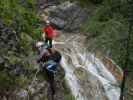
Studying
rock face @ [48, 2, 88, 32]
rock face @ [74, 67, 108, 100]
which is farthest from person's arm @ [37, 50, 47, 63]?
rock face @ [48, 2, 88, 32]

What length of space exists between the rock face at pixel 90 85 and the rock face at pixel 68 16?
533 centimetres

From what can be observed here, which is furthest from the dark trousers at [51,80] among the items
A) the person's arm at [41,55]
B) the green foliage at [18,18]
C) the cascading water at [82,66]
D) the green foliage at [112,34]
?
the green foliage at [112,34]

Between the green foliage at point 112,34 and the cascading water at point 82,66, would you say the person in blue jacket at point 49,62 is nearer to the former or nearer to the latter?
the cascading water at point 82,66

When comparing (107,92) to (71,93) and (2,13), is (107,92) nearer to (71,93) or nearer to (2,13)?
(71,93)

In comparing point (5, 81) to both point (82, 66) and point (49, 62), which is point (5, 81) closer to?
point (49, 62)

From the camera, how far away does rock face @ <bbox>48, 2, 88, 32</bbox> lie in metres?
18.7

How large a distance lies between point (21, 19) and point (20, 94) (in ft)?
14.2

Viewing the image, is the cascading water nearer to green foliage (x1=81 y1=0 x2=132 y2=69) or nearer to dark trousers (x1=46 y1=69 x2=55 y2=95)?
dark trousers (x1=46 y1=69 x2=55 y2=95)

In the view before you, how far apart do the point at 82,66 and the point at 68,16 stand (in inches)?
228

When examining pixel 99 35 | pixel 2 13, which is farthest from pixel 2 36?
pixel 99 35

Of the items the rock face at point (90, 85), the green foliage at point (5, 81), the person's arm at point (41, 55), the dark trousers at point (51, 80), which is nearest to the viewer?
the green foliage at point (5, 81)

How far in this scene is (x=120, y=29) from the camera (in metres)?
8.71

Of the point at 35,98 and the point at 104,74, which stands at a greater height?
the point at 35,98

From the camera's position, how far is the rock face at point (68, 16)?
18688 mm
